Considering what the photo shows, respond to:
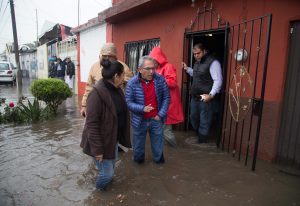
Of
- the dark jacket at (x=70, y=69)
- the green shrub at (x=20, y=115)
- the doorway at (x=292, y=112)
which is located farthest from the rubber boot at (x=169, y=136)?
the dark jacket at (x=70, y=69)

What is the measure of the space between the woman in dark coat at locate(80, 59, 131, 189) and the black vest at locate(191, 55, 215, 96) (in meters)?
2.00

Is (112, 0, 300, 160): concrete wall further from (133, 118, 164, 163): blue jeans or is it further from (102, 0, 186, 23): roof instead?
(133, 118, 164, 163): blue jeans

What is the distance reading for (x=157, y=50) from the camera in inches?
182

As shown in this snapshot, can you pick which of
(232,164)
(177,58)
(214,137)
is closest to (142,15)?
(177,58)

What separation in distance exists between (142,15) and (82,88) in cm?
582

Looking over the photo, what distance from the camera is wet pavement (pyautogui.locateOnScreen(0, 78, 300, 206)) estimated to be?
3.01m

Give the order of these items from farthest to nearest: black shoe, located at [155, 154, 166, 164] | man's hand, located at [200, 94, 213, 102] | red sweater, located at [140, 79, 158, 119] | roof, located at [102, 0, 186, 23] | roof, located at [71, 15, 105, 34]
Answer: roof, located at [71, 15, 105, 34] → roof, located at [102, 0, 186, 23] → man's hand, located at [200, 94, 213, 102] → black shoe, located at [155, 154, 166, 164] → red sweater, located at [140, 79, 158, 119]

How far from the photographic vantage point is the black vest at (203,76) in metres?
4.58

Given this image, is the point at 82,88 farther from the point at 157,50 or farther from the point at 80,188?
the point at 80,188

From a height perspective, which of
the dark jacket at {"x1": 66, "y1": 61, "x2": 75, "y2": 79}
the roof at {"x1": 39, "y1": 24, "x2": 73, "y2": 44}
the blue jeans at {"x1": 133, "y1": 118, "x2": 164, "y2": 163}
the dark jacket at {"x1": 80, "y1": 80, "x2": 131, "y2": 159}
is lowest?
the blue jeans at {"x1": 133, "y1": 118, "x2": 164, "y2": 163}

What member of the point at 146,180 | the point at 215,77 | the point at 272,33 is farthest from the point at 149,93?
the point at 272,33

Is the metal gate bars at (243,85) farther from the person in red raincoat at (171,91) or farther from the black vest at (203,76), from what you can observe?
the person in red raincoat at (171,91)

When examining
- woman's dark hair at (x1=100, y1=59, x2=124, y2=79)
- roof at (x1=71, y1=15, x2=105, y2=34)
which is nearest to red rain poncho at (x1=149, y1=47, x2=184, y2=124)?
woman's dark hair at (x1=100, y1=59, x2=124, y2=79)

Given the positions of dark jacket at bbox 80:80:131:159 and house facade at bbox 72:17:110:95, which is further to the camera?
house facade at bbox 72:17:110:95
